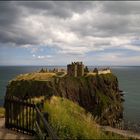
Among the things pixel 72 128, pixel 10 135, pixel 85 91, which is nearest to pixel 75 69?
pixel 85 91

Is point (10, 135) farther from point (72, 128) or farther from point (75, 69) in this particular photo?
point (75, 69)

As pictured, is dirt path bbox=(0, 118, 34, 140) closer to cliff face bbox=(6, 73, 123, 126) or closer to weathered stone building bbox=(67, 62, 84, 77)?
cliff face bbox=(6, 73, 123, 126)

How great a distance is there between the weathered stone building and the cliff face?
2.02 m

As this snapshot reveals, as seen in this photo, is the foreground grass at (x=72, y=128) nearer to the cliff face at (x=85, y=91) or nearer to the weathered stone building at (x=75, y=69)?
the cliff face at (x=85, y=91)

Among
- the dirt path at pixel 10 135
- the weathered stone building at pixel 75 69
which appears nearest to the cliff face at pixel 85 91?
the weathered stone building at pixel 75 69

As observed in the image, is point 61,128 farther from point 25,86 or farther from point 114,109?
point 114,109

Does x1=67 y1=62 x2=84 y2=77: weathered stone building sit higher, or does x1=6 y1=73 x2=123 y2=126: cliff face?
x1=67 y1=62 x2=84 y2=77: weathered stone building

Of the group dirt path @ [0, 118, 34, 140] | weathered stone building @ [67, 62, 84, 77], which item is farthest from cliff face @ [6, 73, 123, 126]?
dirt path @ [0, 118, 34, 140]

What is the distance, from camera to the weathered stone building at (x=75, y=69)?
252 feet

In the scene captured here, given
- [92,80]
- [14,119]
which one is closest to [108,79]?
[92,80]

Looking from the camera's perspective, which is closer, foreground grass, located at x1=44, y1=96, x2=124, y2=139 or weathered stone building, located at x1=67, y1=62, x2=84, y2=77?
foreground grass, located at x1=44, y1=96, x2=124, y2=139

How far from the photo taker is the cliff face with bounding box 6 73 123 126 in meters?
64.7

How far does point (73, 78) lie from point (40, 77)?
31.4 feet

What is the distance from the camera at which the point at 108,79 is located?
8575cm
